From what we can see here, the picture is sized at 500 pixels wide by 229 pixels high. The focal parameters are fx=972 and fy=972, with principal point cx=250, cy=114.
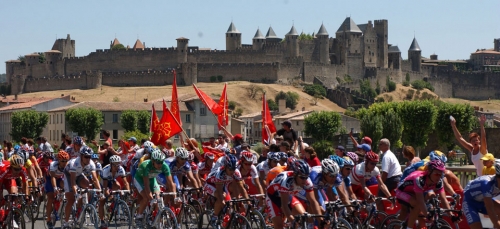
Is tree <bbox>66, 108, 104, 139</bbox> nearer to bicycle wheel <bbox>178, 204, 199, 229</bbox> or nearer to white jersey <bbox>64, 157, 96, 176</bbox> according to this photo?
white jersey <bbox>64, 157, 96, 176</bbox>

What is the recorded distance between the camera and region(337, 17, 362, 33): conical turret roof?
147 m

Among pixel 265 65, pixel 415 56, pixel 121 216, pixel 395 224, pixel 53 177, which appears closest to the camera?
pixel 395 224

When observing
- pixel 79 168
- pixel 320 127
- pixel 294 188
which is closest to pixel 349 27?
pixel 320 127

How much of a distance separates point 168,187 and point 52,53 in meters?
133

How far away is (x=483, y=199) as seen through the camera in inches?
396

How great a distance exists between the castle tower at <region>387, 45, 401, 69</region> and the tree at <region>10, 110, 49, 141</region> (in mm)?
74257

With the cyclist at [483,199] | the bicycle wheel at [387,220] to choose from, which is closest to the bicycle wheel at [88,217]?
the bicycle wheel at [387,220]

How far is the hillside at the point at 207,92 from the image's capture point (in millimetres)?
115812

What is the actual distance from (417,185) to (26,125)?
7636 cm

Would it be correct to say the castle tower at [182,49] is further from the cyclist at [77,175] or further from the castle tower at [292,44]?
the cyclist at [77,175]

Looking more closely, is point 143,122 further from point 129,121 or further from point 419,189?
point 419,189

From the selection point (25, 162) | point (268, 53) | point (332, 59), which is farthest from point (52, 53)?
point (25, 162)

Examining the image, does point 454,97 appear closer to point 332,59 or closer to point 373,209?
point 332,59

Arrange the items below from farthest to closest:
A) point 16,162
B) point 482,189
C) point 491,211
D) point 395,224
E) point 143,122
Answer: point 143,122, point 16,162, point 395,224, point 482,189, point 491,211
